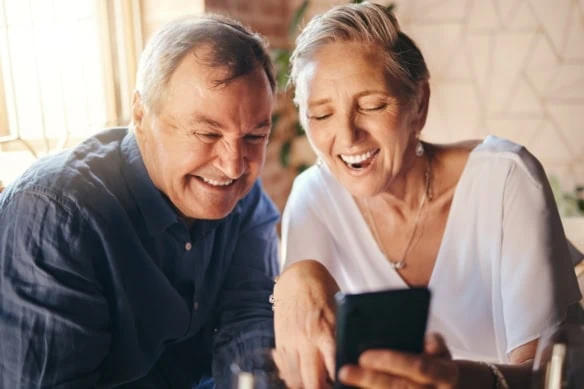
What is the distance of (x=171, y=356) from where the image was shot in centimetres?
106

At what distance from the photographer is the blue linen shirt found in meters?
0.79

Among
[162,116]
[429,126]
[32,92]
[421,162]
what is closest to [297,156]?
[429,126]

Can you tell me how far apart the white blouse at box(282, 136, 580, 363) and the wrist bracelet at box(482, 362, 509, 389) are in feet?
0.47

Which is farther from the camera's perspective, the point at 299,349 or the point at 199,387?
the point at 199,387

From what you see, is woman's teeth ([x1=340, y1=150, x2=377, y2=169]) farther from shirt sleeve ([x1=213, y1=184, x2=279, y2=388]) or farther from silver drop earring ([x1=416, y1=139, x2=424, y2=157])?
shirt sleeve ([x1=213, y1=184, x2=279, y2=388])

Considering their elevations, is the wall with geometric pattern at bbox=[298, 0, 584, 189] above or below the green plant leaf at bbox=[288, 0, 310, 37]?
below

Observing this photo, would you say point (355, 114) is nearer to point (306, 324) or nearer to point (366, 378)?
point (306, 324)

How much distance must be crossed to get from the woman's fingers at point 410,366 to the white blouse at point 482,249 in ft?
1.00

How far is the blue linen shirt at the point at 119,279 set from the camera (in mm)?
793

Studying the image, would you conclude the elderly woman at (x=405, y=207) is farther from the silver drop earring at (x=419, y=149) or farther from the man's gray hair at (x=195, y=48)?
the man's gray hair at (x=195, y=48)

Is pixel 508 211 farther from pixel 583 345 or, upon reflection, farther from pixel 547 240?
pixel 583 345

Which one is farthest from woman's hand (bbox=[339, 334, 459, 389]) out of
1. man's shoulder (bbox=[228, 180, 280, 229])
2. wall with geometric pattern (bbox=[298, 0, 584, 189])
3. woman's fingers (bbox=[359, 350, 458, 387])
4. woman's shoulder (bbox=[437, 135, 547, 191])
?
wall with geometric pattern (bbox=[298, 0, 584, 189])

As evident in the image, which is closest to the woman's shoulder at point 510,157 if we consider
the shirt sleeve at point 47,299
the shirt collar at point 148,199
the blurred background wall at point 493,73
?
the shirt collar at point 148,199

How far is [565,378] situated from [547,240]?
1.48 ft
